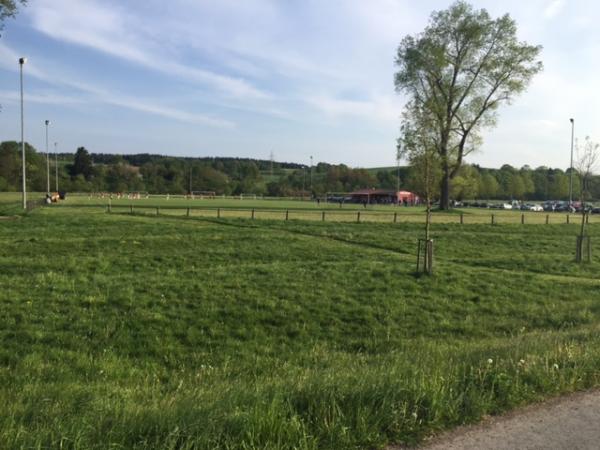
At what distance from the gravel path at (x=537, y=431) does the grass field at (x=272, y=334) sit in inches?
6.1

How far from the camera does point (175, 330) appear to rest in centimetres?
1077

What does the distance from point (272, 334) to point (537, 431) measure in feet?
24.0

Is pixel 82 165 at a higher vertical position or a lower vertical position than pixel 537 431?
higher

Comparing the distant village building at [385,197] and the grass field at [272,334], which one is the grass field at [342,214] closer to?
the grass field at [272,334]

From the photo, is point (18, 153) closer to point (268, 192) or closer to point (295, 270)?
point (268, 192)

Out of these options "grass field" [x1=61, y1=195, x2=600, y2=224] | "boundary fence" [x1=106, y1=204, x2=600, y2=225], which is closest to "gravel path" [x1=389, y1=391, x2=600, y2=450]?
"boundary fence" [x1=106, y1=204, x2=600, y2=225]

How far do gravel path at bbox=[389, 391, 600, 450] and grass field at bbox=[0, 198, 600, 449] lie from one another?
15cm

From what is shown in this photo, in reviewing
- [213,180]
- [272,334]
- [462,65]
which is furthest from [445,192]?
[213,180]

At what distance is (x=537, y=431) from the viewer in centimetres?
414

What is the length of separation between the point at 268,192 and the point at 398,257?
5302 inches

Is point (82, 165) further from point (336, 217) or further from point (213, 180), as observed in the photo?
point (336, 217)

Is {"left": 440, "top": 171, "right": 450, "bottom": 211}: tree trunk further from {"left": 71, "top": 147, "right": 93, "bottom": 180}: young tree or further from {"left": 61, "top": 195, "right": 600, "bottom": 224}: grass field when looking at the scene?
{"left": 71, "top": 147, "right": 93, "bottom": 180}: young tree

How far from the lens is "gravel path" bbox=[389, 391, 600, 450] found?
3.89m

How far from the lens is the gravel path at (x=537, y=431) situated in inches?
153
